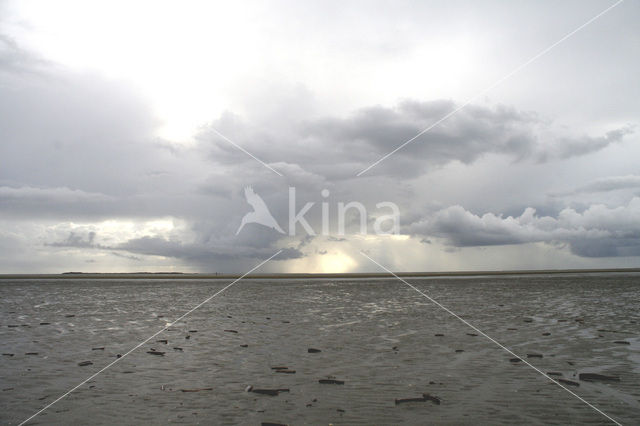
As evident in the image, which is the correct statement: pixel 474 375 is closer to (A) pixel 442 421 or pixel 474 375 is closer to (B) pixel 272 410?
(A) pixel 442 421

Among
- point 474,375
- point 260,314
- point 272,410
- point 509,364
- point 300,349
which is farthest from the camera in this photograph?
point 260,314

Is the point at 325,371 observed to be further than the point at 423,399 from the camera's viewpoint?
Yes

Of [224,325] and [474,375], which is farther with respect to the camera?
[224,325]

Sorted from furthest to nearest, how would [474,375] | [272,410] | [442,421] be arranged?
[474,375] → [272,410] → [442,421]

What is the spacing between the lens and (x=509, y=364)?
677 inches

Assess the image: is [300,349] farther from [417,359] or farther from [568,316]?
[568,316]

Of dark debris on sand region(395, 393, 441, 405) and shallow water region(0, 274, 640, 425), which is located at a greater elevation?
dark debris on sand region(395, 393, 441, 405)

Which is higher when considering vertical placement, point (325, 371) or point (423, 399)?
point (423, 399)

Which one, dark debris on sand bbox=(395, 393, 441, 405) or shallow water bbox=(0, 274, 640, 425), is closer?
shallow water bbox=(0, 274, 640, 425)

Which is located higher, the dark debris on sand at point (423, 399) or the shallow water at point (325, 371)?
the dark debris on sand at point (423, 399)

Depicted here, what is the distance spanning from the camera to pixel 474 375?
51.4 feet

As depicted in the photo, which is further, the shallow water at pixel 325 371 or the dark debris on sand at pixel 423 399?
the dark debris on sand at pixel 423 399

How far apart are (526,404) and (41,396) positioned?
1497cm

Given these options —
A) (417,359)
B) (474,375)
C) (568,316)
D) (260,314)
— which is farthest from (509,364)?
(260,314)
